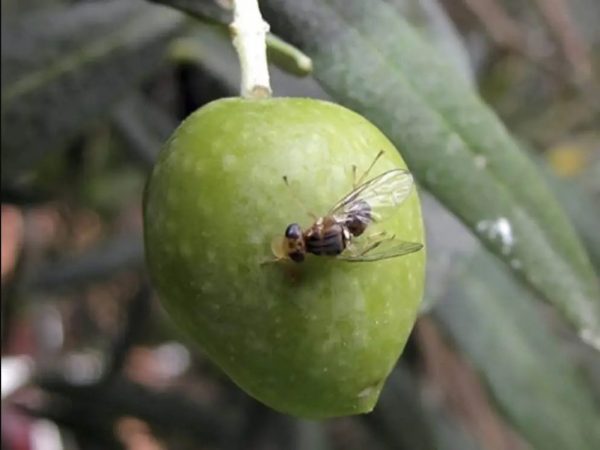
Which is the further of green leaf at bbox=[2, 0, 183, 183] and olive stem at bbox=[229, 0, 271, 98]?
green leaf at bbox=[2, 0, 183, 183]

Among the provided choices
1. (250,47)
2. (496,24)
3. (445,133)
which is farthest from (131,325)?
(250,47)

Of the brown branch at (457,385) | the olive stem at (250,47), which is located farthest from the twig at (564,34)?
the olive stem at (250,47)

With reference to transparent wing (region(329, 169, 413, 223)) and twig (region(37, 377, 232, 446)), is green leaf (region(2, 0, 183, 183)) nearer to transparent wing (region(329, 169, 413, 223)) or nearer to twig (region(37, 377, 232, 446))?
transparent wing (region(329, 169, 413, 223))

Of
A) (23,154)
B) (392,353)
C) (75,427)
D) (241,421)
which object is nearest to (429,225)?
(23,154)

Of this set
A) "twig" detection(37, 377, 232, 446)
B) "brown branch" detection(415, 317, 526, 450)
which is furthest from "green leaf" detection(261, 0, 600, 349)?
"twig" detection(37, 377, 232, 446)

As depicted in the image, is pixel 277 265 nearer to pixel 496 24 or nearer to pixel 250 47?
pixel 250 47

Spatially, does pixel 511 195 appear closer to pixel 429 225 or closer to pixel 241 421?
pixel 429 225

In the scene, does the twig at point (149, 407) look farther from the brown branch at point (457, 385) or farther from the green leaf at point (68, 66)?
the green leaf at point (68, 66)
